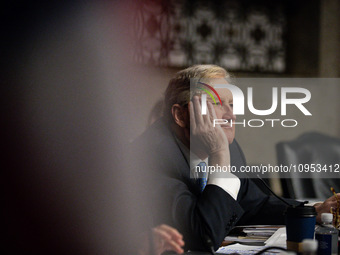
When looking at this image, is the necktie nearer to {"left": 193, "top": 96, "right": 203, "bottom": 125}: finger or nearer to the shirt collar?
the shirt collar

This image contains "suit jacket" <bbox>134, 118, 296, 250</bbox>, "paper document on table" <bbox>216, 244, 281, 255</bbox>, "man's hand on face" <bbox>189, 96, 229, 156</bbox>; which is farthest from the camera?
"man's hand on face" <bbox>189, 96, 229, 156</bbox>

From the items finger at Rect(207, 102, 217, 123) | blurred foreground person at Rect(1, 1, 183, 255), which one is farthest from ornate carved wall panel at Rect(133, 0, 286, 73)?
blurred foreground person at Rect(1, 1, 183, 255)

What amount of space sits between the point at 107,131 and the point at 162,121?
2.38ft

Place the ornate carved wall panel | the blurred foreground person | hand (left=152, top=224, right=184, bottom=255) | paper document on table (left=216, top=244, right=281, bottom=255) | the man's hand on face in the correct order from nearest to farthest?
the blurred foreground person, paper document on table (left=216, top=244, right=281, bottom=255), hand (left=152, top=224, right=184, bottom=255), the man's hand on face, the ornate carved wall panel

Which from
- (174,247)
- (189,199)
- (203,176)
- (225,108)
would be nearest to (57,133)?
(174,247)

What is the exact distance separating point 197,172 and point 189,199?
0.15m

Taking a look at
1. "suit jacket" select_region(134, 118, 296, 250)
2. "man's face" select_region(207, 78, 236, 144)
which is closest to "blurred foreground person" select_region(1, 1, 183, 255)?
"suit jacket" select_region(134, 118, 296, 250)

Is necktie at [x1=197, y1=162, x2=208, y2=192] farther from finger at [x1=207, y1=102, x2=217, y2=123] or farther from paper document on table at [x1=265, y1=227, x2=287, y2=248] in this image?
paper document on table at [x1=265, y1=227, x2=287, y2=248]

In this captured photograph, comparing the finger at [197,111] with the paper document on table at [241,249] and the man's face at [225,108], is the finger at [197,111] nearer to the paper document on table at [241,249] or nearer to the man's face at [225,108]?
the man's face at [225,108]

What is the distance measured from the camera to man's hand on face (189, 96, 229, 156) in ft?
4.16

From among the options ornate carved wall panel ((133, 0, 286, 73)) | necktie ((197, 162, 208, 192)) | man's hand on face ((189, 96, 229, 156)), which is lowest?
necktie ((197, 162, 208, 192))

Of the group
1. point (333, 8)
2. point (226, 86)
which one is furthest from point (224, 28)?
point (226, 86)

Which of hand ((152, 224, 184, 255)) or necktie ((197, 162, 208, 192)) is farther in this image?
necktie ((197, 162, 208, 192))

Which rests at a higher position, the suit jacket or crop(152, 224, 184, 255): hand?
the suit jacket
